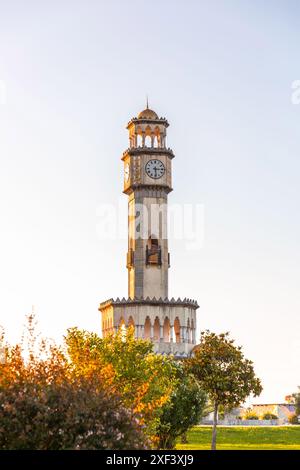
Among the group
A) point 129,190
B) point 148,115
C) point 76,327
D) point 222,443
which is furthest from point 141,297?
point 76,327

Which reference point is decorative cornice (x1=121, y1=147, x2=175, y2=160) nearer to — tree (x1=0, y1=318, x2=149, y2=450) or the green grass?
the green grass

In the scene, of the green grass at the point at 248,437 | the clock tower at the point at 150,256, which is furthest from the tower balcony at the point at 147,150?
the green grass at the point at 248,437

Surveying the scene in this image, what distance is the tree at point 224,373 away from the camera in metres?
77.1

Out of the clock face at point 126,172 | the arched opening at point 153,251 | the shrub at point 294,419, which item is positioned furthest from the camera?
the shrub at point 294,419

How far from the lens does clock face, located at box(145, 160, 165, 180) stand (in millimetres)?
121750

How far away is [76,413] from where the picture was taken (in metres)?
31.4

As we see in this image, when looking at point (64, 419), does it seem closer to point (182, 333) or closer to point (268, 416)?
point (182, 333)

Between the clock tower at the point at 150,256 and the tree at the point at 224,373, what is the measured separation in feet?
115

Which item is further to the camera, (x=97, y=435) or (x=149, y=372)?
(x=149, y=372)

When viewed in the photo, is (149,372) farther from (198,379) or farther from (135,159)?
(135,159)

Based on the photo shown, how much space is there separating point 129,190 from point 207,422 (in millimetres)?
31709

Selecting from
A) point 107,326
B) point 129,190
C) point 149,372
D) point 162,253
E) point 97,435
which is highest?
point 129,190

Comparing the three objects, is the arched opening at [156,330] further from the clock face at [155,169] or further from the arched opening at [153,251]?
the clock face at [155,169]

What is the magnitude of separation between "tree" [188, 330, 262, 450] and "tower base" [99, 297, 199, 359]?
35698 mm
